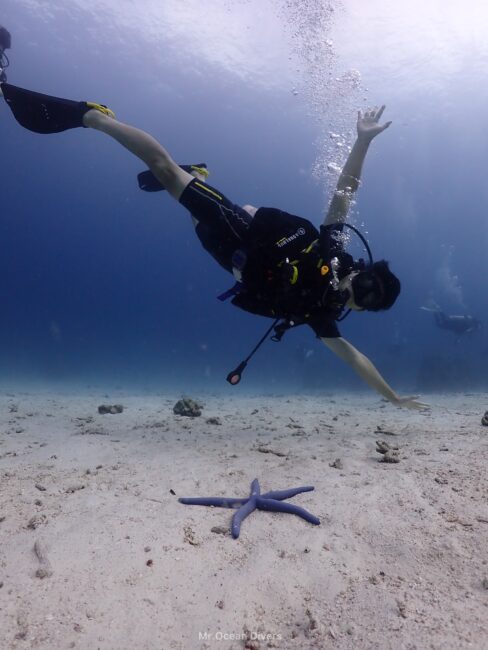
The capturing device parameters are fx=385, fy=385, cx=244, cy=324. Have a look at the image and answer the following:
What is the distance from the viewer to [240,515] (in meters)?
3.29

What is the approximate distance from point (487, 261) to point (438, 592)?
138 metres

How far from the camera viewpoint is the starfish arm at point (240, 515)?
3113 millimetres

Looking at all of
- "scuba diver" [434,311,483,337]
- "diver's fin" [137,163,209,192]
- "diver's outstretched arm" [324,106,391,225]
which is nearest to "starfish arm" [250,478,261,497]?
"diver's outstretched arm" [324,106,391,225]

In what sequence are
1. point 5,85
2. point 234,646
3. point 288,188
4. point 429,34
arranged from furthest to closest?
point 288,188 < point 429,34 < point 5,85 < point 234,646

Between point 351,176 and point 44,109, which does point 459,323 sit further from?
point 44,109

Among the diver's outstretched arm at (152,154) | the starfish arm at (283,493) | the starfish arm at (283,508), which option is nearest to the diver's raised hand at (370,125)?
the diver's outstretched arm at (152,154)

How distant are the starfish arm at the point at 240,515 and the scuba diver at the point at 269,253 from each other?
4.84ft

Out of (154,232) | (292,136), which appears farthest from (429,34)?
(154,232)

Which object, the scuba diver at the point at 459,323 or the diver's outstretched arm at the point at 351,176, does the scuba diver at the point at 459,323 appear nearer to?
the scuba diver at the point at 459,323

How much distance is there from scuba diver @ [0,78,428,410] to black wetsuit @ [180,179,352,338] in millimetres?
11

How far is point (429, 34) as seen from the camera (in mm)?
26922

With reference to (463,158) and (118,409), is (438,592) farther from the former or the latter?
(463,158)

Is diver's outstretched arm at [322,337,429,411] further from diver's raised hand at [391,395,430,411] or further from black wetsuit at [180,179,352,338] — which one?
black wetsuit at [180,179,352,338]

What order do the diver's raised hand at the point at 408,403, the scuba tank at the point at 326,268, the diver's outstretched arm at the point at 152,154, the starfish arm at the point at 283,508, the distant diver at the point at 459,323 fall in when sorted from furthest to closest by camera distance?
the distant diver at the point at 459,323 → the diver's raised hand at the point at 408,403 → the diver's outstretched arm at the point at 152,154 → the scuba tank at the point at 326,268 → the starfish arm at the point at 283,508
